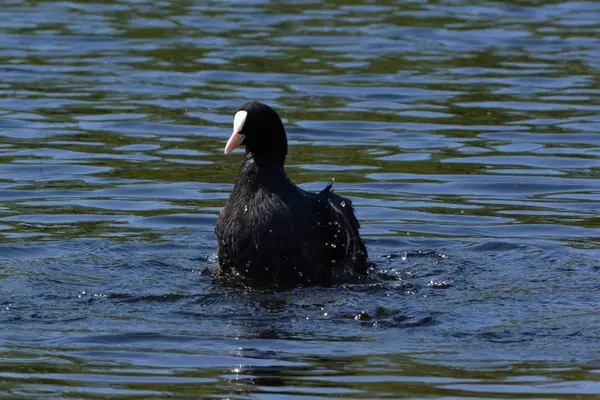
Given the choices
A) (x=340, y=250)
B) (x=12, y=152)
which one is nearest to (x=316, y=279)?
(x=340, y=250)

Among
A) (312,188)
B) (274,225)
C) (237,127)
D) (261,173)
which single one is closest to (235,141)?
(237,127)

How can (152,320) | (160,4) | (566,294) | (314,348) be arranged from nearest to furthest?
(314,348), (152,320), (566,294), (160,4)

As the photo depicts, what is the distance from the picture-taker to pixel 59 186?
439 inches

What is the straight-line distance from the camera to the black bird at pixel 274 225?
839 cm

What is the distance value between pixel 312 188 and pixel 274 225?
2.81 m

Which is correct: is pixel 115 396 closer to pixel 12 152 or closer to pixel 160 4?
pixel 12 152

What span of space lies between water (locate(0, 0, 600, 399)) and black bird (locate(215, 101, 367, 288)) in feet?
0.90

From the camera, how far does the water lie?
21.4ft

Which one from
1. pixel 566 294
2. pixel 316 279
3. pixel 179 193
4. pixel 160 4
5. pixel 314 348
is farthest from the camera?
pixel 160 4

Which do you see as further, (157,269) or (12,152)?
(12,152)

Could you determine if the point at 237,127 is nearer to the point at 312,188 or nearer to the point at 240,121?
the point at 240,121

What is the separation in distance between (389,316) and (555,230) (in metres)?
2.80

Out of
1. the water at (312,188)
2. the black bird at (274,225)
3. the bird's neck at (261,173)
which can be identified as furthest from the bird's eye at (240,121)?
the water at (312,188)

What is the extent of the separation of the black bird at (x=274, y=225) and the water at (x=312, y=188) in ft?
0.90
